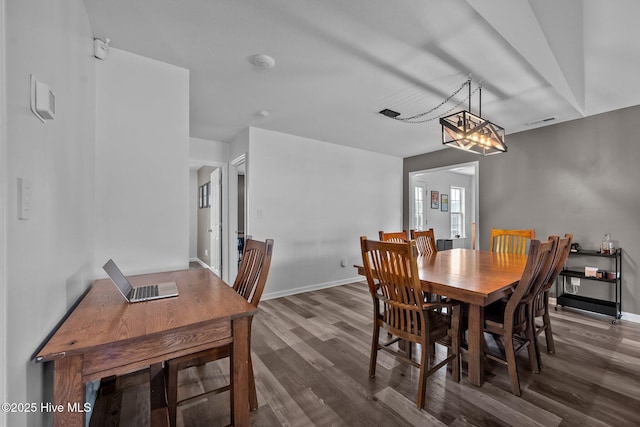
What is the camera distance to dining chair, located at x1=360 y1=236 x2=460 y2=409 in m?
1.65

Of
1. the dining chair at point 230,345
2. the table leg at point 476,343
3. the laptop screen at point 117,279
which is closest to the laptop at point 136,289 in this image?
the laptop screen at point 117,279

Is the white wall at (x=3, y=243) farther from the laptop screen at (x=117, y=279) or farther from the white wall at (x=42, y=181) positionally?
the laptop screen at (x=117, y=279)

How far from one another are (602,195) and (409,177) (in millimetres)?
2791

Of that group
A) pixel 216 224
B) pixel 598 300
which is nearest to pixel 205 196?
pixel 216 224

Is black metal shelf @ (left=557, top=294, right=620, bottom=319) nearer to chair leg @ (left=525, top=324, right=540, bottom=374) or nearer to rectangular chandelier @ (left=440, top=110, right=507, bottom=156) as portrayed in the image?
chair leg @ (left=525, top=324, right=540, bottom=374)

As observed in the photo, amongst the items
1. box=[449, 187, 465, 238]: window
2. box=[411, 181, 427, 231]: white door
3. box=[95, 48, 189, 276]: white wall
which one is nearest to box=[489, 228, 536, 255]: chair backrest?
box=[411, 181, 427, 231]: white door

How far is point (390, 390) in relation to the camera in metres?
1.83

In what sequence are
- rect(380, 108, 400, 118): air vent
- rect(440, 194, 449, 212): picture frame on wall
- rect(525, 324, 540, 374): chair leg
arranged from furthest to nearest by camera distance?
rect(440, 194, 449, 212): picture frame on wall
rect(380, 108, 400, 118): air vent
rect(525, 324, 540, 374): chair leg

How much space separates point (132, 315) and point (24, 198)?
2.06ft

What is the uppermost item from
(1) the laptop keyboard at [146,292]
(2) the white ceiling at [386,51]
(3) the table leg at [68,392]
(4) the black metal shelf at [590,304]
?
(2) the white ceiling at [386,51]

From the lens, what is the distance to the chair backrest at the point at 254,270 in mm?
1605

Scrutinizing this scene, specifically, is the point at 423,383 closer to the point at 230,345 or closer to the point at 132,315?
the point at 230,345

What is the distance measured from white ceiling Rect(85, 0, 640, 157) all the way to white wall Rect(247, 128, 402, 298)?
0.86m

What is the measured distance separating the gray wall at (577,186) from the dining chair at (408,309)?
2744mm
